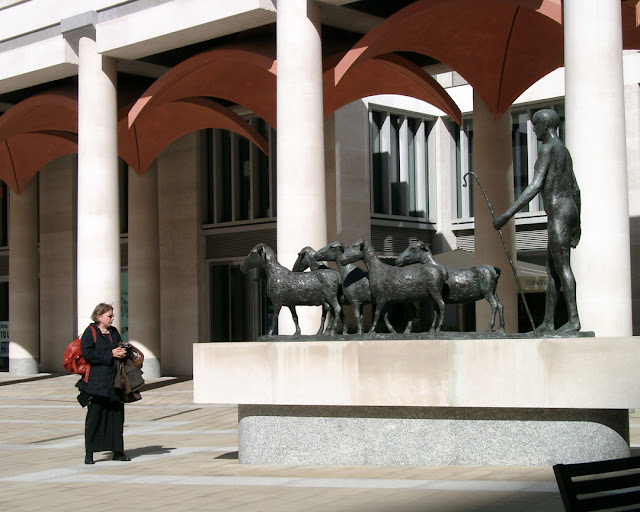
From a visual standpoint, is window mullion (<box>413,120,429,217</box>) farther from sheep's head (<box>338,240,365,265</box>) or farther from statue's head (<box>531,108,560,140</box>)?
statue's head (<box>531,108,560,140</box>)

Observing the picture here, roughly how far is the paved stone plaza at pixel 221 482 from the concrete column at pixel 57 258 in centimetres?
2042

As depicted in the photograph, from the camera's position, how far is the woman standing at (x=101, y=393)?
12.4 m

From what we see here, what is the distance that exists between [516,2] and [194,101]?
1162cm

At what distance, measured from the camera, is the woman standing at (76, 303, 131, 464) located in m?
12.4

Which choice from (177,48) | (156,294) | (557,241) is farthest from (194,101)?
(557,241)

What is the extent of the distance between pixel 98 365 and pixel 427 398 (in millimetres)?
4284

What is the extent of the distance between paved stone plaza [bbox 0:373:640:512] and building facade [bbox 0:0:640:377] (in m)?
5.47

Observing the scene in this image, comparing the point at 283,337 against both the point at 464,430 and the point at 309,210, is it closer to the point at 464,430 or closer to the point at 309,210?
the point at 464,430

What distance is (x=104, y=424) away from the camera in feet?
41.2

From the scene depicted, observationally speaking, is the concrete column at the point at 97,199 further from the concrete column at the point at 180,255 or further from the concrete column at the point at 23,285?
the concrete column at the point at 23,285

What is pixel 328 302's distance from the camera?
483 inches

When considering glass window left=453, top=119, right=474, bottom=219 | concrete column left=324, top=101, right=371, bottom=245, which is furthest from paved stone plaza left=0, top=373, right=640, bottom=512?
glass window left=453, top=119, right=474, bottom=219

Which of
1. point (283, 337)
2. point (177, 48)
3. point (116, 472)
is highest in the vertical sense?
point (177, 48)

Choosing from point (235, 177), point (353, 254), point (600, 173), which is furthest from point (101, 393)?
point (235, 177)
